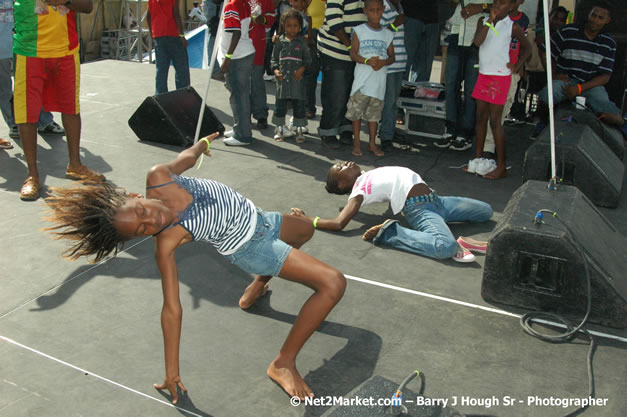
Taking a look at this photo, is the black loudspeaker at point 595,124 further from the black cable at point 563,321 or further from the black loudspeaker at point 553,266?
the black cable at point 563,321

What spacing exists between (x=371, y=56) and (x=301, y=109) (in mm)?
1088

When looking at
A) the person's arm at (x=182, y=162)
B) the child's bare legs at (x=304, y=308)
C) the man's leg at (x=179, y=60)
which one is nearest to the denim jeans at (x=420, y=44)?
the man's leg at (x=179, y=60)

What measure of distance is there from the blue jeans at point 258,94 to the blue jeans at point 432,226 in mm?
3248

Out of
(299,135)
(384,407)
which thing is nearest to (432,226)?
(384,407)

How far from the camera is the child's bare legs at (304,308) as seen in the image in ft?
10.2

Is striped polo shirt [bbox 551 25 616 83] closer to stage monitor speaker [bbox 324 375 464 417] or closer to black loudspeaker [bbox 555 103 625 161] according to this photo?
black loudspeaker [bbox 555 103 625 161]

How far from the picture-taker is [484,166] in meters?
6.23

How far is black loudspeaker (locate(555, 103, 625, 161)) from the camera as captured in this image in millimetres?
6391

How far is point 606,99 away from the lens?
23.3ft

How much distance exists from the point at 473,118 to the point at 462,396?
4510 mm

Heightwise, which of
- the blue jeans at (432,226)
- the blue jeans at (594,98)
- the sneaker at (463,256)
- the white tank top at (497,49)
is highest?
the white tank top at (497,49)

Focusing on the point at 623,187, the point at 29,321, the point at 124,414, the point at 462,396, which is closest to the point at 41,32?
the point at 29,321

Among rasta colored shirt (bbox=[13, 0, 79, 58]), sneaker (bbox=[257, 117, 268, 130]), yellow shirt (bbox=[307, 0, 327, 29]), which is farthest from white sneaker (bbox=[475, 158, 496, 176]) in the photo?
rasta colored shirt (bbox=[13, 0, 79, 58])

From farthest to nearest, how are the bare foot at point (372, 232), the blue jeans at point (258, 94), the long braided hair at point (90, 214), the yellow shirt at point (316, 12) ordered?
the yellow shirt at point (316, 12) < the blue jeans at point (258, 94) < the bare foot at point (372, 232) < the long braided hair at point (90, 214)
